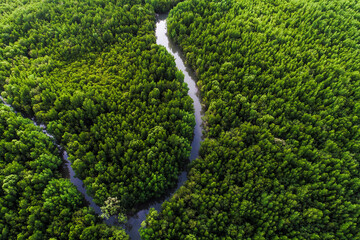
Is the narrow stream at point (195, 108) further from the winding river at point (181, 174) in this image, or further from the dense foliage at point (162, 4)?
the dense foliage at point (162, 4)

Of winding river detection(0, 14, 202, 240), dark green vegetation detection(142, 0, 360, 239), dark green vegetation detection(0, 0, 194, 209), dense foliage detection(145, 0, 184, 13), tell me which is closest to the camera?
dark green vegetation detection(142, 0, 360, 239)

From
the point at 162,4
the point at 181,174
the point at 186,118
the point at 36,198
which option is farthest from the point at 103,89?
the point at 162,4

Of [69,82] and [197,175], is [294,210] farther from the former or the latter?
[69,82]

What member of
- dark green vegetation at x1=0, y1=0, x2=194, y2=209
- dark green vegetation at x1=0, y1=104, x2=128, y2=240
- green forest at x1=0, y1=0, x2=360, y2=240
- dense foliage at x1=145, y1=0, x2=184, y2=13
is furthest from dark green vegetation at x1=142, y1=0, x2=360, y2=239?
dark green vegetation at x1=0, y1=104, x2=128, y2=240

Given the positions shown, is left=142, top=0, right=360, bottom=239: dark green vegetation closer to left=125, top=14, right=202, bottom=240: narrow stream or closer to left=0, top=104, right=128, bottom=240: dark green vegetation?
left=125, top=14, right=202, bottom=240: narrow stream

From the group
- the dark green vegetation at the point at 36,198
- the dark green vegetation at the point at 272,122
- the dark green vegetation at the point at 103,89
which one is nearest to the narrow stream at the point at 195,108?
the dark green vegetation at the point at 103,89

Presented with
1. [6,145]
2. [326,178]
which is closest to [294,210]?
[326,178]

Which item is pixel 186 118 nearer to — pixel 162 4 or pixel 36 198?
pixel 36 198
